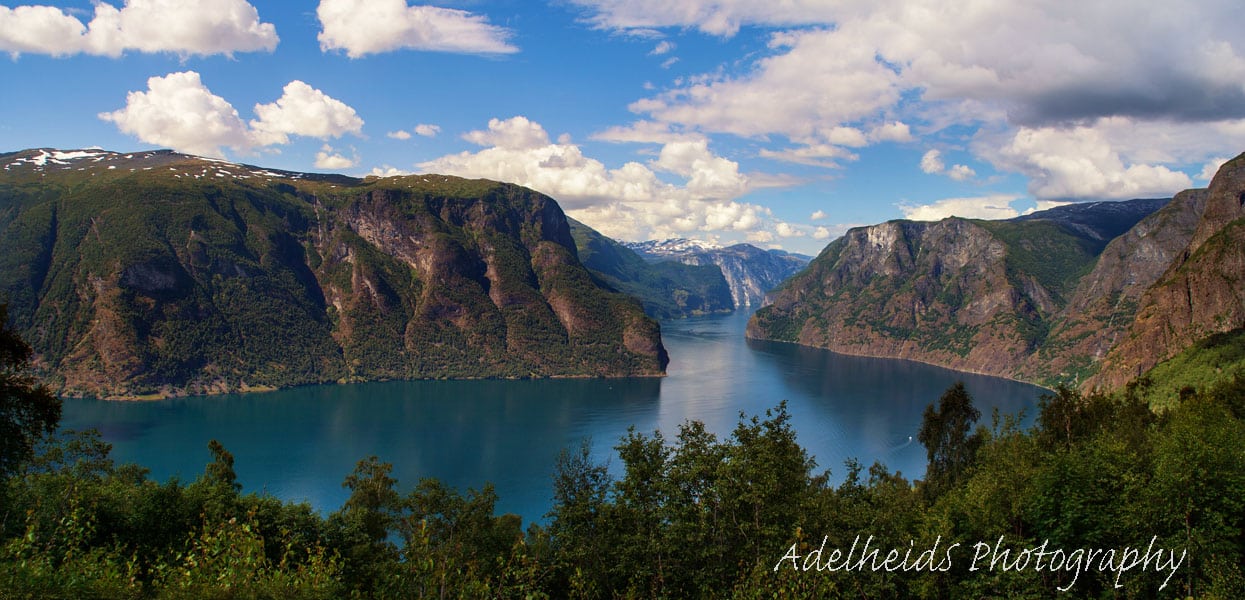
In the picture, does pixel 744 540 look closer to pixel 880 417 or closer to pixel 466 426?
pixel 466 426

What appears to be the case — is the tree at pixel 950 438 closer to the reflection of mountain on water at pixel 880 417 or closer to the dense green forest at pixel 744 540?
the dense green forest at pixel 744 540

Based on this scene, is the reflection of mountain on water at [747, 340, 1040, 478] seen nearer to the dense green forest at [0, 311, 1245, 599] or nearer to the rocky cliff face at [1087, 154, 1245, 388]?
the rocky cliff face at [1087, 154, 1245, 388]

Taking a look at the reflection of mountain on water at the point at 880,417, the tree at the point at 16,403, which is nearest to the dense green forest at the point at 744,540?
the tree at the point at 16,403

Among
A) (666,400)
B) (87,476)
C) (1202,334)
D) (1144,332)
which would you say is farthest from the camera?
(666,400)

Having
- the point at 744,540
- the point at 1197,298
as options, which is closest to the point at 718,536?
the point at 744,540

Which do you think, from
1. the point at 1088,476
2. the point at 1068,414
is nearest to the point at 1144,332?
the point at 1068,414

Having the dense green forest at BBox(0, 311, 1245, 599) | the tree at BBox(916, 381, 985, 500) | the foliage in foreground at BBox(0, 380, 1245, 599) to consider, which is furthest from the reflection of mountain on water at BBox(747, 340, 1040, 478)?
the dense green forest at BBox(0, 311, 1245, 599)

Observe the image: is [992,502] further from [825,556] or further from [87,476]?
[87,476]
